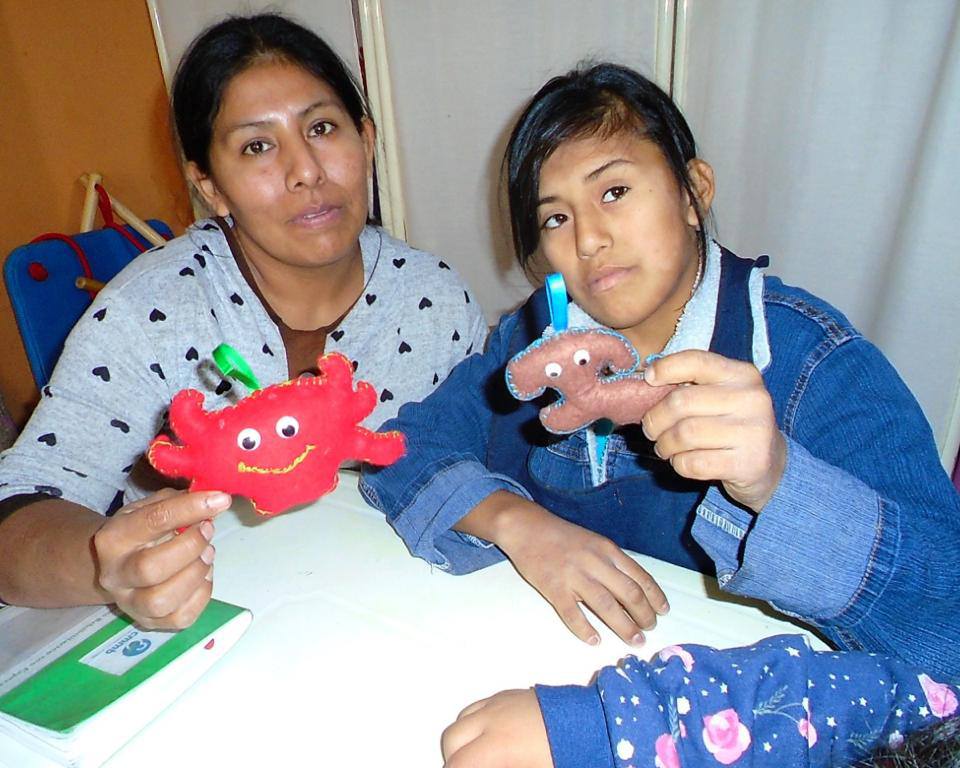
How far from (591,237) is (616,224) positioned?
3 cm

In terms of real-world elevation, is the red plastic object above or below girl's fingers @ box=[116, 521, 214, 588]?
below

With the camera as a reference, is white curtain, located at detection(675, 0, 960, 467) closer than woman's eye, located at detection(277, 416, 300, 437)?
No

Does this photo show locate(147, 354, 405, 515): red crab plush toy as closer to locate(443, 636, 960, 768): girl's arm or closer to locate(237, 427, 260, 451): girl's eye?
locate(237, 427, 260, 451): girl's eye

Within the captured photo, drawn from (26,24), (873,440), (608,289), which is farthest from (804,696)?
(26,24)

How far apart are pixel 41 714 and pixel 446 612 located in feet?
1.25

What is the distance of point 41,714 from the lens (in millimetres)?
633

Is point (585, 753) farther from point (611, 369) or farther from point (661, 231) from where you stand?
point (661, 231)

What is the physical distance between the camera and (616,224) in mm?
783

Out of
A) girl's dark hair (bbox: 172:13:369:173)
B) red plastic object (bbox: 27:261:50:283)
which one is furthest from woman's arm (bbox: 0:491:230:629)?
red plastic object (bbox: 27:261:50:283)

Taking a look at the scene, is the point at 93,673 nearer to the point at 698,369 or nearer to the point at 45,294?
the point at 698,369

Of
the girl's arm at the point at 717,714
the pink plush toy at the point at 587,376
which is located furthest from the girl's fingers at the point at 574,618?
the pink plush toy at the point at 587,376

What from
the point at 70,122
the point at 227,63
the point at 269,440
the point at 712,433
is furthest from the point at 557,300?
the point at 70,122

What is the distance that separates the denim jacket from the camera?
2.05 ft

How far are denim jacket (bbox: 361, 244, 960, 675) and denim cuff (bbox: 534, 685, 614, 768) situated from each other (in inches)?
7.5
